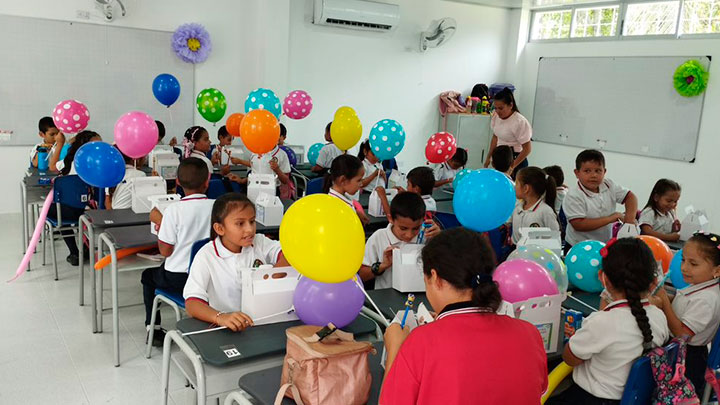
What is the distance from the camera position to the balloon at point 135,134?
3916 millimetres

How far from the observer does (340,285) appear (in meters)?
1.89

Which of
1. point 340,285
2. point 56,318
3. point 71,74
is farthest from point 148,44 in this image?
point 340,285

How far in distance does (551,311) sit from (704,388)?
1189 mm

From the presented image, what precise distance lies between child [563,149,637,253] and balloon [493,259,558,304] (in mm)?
1754

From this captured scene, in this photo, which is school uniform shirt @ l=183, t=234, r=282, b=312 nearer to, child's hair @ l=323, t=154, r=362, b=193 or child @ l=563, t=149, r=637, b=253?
child's hair @ l=323, t=154, r=362, b=193

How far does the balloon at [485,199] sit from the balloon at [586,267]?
398mm

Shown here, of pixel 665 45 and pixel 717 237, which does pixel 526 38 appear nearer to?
pixel 665 45

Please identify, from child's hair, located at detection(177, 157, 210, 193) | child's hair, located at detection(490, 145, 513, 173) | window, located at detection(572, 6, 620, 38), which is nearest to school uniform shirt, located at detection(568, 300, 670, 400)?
child's hair, located at detection(177, 157, 210, 193)

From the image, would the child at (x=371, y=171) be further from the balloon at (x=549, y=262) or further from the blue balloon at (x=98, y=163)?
the balloon at (x=549, y=262)

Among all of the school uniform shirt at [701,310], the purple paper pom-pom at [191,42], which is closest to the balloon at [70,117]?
the purple paper pom-pom at [191,42]

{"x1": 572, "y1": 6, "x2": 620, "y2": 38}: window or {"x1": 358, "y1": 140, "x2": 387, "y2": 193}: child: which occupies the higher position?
{"x1": 572, "y1": 6, "x2": 620, "y2": 38}: window

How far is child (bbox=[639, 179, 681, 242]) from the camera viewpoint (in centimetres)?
366

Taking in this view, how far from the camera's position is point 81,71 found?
637cm

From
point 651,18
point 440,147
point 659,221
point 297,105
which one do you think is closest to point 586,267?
point 659,221
